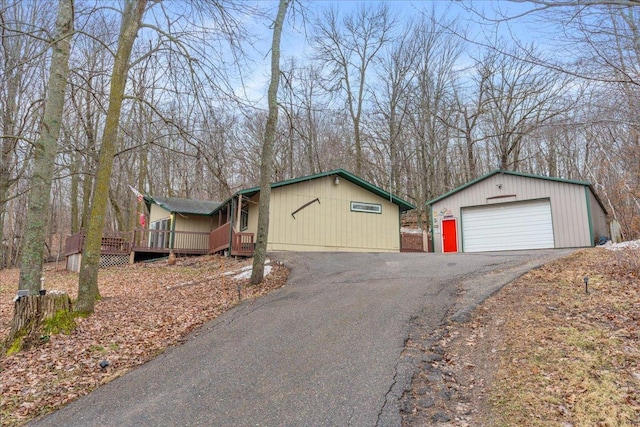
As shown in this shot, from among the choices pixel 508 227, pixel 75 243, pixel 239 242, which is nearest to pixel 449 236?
pixel 508 227

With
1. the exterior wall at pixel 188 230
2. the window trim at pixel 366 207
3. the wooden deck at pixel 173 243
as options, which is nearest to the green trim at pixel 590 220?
the window trim at pixel 366 207

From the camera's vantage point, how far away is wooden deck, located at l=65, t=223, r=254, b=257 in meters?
16.1

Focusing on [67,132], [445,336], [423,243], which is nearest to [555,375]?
[445,336]

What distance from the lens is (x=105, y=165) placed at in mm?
6918

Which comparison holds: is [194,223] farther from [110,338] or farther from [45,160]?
[110,338]

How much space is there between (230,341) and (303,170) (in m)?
22.3

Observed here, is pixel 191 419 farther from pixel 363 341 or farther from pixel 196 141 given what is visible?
pixel 196 141

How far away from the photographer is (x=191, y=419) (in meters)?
3.48

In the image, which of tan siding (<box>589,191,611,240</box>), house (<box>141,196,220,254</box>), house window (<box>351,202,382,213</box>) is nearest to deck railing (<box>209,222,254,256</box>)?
house (<box>141,196,220,254</box>)

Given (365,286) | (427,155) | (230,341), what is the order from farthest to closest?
(427,155), (365,286), (230,341)

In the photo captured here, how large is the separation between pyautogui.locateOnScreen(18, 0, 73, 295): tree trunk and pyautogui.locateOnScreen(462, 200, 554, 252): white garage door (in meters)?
14.4

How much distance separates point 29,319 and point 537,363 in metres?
6.43

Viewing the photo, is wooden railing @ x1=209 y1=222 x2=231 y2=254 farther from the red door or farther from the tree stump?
the tree stump

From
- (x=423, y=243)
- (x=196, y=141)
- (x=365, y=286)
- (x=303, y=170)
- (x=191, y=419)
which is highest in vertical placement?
(x=303, y=170)
